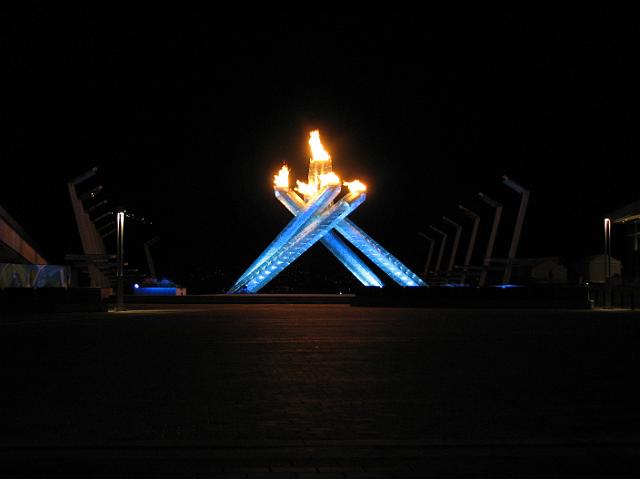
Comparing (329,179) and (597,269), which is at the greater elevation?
(329,179)

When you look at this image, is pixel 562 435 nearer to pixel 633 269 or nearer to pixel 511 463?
pixel 511 463

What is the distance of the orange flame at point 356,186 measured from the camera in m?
54.5

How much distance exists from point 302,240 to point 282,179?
475 cm

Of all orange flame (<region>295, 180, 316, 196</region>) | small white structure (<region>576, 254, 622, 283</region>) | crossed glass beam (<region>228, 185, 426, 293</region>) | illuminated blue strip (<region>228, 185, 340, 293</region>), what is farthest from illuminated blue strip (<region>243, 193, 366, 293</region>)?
small white structure (<region>576, 254, 622, 283</region>)

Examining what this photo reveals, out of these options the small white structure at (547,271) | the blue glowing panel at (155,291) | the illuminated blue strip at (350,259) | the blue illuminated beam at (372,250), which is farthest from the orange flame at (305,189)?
the small white structure at (547,271)

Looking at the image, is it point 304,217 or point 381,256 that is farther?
point 381,256

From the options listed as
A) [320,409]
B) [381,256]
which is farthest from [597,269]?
[320,409]

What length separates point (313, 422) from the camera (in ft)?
28.1

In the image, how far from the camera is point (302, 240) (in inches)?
2094

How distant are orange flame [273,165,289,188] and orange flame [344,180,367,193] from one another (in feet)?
12.1

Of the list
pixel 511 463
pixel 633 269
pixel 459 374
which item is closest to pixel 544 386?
pixel 459 374

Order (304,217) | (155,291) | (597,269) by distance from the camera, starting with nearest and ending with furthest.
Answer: (155,291) → (304,217) → (597,269)

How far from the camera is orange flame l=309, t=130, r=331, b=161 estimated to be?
5444cm

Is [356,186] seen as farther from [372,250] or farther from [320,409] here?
[320,409]
